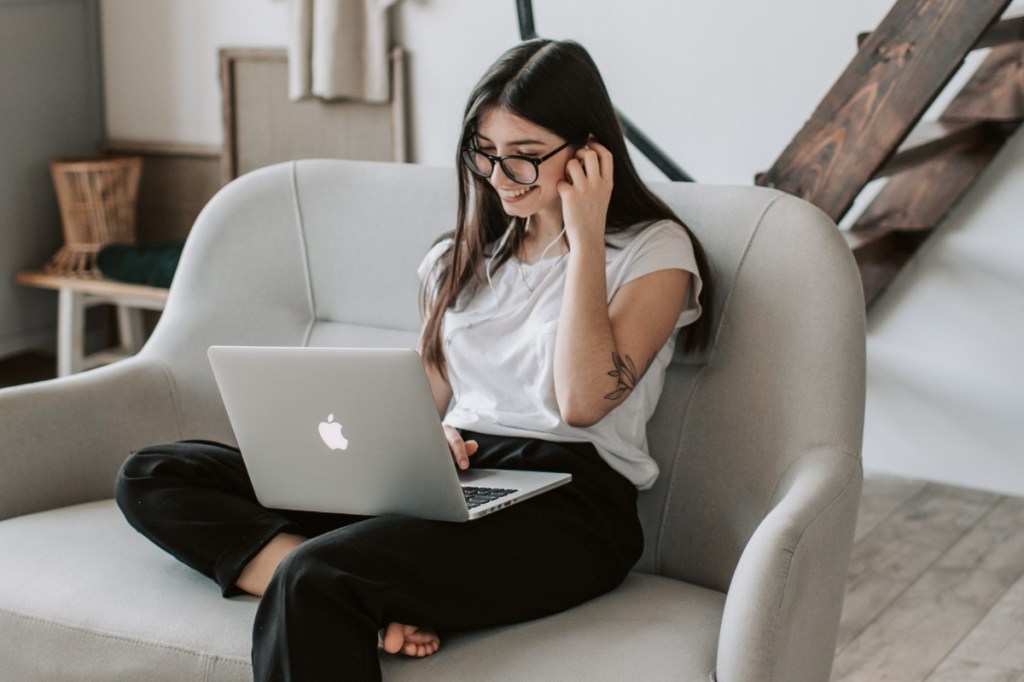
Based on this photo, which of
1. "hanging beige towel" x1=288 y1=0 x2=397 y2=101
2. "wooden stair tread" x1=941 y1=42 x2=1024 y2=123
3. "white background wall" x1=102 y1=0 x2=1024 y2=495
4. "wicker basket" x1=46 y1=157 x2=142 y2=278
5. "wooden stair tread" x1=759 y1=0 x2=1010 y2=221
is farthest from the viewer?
"wicker basket" x1=46 y1=157 x2=142 y2=278

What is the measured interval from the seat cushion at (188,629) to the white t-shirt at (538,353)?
0.68 feet

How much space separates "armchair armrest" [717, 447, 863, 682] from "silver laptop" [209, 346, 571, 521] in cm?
30

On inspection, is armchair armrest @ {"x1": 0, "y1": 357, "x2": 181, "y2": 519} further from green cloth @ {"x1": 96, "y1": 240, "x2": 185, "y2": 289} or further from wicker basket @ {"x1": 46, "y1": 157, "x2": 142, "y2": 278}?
wicker basket @ {"x1": 46, "y1": 157, "x2": 142, "y2": 278}

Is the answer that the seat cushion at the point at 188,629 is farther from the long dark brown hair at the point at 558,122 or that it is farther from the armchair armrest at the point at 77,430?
the long dark brown hair at the point at 558,122

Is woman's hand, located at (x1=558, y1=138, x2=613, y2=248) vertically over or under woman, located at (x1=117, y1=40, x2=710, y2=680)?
over

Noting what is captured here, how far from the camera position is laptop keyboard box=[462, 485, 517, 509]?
151 cm

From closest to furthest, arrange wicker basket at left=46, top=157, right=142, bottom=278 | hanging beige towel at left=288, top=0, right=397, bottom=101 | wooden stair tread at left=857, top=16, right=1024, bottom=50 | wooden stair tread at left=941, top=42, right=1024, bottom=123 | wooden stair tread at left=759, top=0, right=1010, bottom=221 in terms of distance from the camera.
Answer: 1. wooden stair tread at left=759, top=0, right=1010, bottom=221
2. wooden stair tread at left=857, top=16, right=1024, bottom=50
3. wooden stair tread at left=941, top=42, right=1024, bottom=123
4. hanging beige towel at left=288, top=0, right=397, bottom=101
5. wicker basket at left=46, top=157, right=142, bottom=278

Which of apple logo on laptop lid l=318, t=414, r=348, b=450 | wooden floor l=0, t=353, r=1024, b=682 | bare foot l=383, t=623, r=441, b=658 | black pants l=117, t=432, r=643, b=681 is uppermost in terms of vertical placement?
apple logo on laptop lid l=318, t=414, r=348, b=450

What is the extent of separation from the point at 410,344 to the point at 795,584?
33.8 inches

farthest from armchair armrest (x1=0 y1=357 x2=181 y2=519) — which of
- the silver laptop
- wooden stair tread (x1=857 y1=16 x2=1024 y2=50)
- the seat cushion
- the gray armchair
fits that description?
wooden stair tread (x1=857 y1=16 x2=1024 y2=50)

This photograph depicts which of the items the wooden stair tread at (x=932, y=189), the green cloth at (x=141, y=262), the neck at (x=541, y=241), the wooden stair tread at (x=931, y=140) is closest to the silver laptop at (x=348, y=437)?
the neck at (x=541, y=241)

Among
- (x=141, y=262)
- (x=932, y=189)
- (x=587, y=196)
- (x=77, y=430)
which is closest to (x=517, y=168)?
(x=587, y=196)

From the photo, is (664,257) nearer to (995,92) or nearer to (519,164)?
(519,164)

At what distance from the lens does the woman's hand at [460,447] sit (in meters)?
1.66
